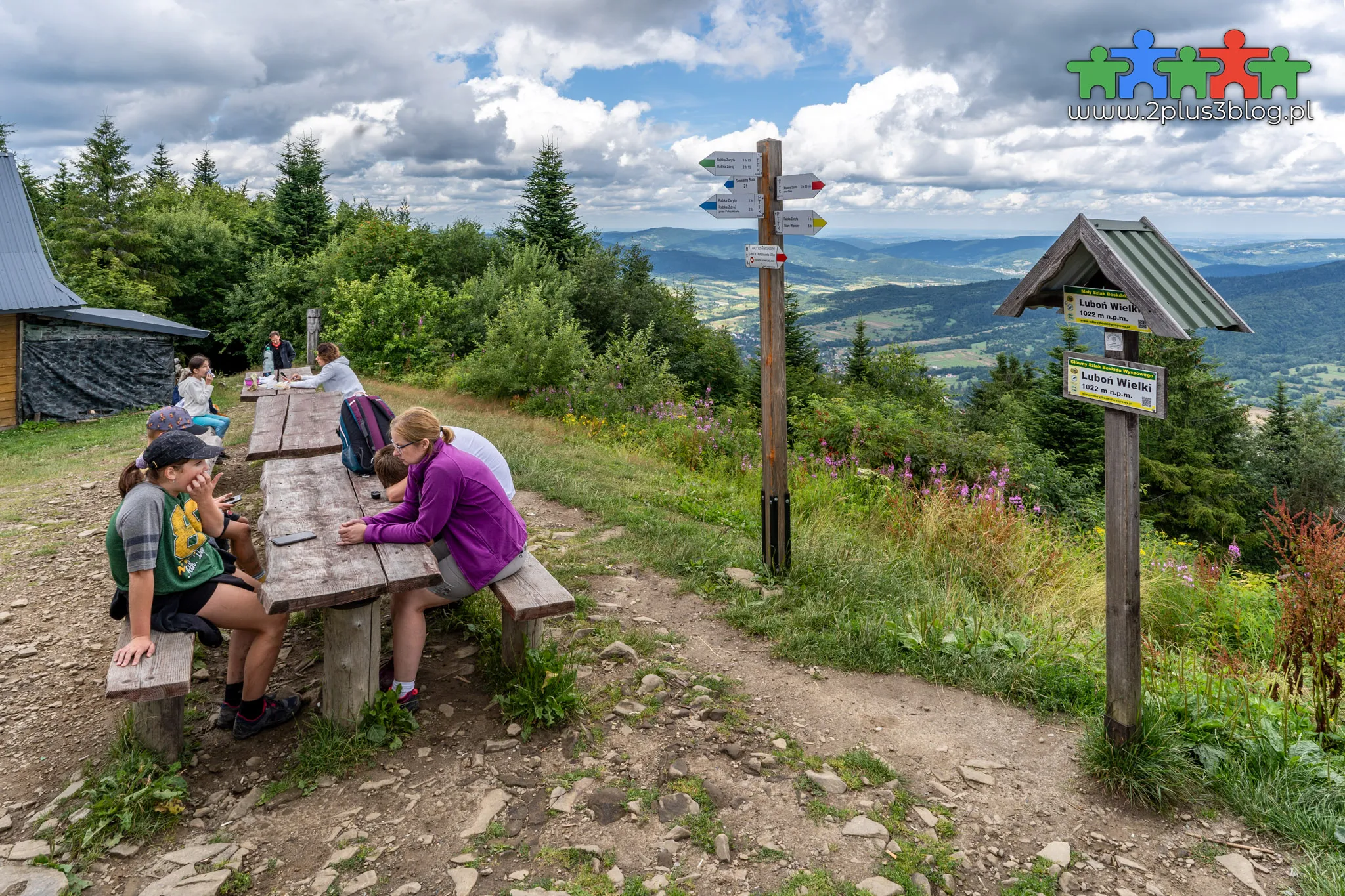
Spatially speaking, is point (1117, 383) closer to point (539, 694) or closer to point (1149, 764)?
point (1149, 764)

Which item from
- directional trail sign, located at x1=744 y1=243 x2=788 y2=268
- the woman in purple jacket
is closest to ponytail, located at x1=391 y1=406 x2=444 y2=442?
the woman in purple jacket

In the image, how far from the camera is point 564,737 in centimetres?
361

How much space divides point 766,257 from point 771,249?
6 cm

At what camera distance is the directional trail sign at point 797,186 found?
503cm

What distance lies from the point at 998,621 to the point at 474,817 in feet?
10.7

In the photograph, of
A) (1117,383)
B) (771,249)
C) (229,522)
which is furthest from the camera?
(771,249)

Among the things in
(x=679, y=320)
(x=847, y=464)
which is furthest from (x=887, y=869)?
(x=679, y=320)

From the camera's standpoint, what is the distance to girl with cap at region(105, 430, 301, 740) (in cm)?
324

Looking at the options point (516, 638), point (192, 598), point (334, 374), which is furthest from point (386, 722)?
point (334, 374)

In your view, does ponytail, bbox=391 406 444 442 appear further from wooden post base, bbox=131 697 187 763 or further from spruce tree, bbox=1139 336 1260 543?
spruce tree, bbox=1139 336 1260 543

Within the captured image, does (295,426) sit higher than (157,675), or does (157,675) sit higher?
(295,426)

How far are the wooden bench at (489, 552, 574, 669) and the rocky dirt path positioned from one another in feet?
0.98

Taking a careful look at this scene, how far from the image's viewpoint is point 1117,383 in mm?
3160

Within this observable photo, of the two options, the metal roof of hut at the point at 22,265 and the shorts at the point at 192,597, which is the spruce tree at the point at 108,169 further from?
the shorts at the point at 192,597
